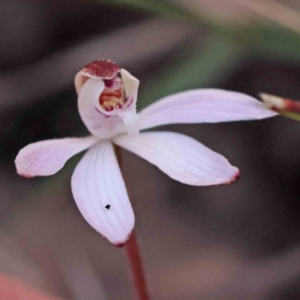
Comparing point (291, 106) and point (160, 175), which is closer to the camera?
point (291, 106)

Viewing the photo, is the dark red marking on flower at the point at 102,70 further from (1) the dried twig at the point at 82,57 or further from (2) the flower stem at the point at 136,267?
(1) the dried twig at the point at 82,57

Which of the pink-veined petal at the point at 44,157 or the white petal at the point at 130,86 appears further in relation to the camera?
the white petal at the point at 130,86

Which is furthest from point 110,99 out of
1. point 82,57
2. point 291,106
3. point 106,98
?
point 82,57

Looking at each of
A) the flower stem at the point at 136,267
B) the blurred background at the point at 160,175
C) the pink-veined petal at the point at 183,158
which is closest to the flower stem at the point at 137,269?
the flower stem at the point at 136,267

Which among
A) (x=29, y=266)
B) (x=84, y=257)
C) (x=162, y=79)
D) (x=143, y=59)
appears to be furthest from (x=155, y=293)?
(x=143, y=59)

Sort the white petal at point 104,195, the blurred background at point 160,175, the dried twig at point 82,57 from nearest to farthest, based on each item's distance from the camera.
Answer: the white petal at point 104,195, the blurred background at point 160,175, the dried twig at point 82,57

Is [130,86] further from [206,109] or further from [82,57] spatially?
[82,57]

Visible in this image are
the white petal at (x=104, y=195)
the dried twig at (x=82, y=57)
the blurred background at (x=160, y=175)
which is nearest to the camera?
the white petal at (x=104, y=195)
